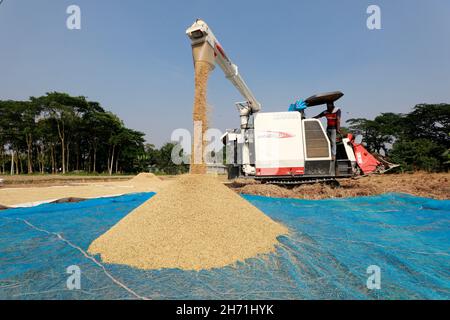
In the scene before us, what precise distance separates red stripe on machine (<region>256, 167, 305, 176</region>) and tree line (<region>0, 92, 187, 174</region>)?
26872mm

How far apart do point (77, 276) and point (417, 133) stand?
115 feet

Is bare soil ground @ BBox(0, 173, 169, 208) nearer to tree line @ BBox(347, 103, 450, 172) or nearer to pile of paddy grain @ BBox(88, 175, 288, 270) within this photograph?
pile of paddy grain @ BBox(88, 175, 288, 270)

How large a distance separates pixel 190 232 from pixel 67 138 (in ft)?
109

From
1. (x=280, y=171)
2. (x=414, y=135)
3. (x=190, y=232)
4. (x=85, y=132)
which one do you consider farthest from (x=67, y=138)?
(x=414, y=135)

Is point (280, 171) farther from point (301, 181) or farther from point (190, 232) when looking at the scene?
point (190, 232)

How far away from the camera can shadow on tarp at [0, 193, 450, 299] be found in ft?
6.17

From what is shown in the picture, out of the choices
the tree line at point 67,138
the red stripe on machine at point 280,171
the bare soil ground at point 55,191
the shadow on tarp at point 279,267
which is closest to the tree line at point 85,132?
the tree line at point 67,138

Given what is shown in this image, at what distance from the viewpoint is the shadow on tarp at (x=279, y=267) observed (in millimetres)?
1880

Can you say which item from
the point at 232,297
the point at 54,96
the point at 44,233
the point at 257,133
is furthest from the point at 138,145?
the point at 232,297

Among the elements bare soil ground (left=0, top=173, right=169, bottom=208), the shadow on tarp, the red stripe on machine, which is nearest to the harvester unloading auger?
the red stripe on machine

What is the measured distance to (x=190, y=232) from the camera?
110 inches

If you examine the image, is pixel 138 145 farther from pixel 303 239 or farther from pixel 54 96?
pixel 303 239

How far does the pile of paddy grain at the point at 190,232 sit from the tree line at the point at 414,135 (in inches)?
709

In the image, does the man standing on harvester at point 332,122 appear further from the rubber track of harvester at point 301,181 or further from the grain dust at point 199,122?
the grain dust at point 199,122
